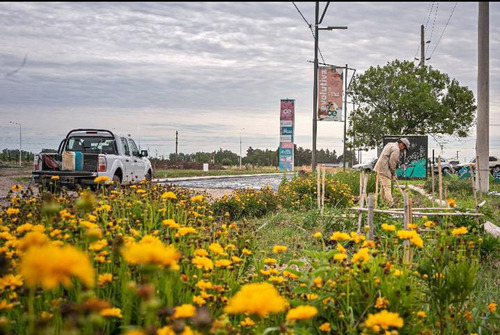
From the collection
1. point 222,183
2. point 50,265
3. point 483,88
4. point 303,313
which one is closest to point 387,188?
point 483,88

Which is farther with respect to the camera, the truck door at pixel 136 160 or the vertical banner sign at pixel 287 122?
the vertical banner sign at pixel 287 122

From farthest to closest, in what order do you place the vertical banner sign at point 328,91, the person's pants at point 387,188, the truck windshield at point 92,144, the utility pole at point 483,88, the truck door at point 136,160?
the vertical banner sign at point 328,91 < the utility pole at point 483,88 < the truck door at point 136,160 < the truck windshield at point 92,144 < the person's pants at point 387,188

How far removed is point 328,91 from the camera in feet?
76.6

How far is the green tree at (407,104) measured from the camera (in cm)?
4419

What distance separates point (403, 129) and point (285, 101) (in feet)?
42.8

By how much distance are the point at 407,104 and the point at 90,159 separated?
35.3 m

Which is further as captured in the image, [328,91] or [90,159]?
[328,91]

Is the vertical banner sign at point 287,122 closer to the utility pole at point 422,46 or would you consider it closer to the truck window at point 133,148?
the utility pole at point 422,46

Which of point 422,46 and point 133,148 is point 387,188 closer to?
point 133,148

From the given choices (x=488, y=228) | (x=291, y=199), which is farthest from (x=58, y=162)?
(x=488, y=228)

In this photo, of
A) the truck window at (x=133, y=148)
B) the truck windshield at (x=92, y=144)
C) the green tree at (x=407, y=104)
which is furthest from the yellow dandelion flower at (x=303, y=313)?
the green tree at (x=407, y=104)

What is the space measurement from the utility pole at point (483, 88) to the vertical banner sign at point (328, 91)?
23.2ft

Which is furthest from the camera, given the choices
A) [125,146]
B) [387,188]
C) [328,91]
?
[328,91]

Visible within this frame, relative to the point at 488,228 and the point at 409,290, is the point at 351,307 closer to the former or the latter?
the point at 409,290
